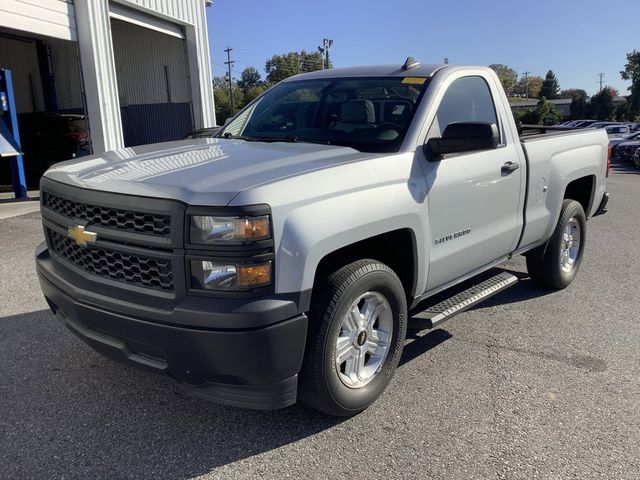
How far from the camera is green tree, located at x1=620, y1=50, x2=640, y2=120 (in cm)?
5684

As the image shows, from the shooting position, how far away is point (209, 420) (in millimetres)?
3211

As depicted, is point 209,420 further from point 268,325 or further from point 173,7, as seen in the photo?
point 173,7

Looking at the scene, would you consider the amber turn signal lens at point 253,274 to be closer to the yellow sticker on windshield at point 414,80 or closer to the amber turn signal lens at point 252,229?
the amber turn signal lens at point 252,229

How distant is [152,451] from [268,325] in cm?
102

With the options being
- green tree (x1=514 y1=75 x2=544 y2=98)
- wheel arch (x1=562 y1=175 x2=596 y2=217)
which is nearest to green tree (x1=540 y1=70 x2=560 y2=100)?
green tree (x1=514 y1=75 x2=544 y2=98)

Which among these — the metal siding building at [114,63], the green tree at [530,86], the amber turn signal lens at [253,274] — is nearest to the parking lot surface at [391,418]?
the amber turn signal lens at [253,274]

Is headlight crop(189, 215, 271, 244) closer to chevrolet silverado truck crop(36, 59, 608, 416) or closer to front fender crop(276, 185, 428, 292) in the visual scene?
chevrolet silverado truck crop(36, 59, 608, 416)

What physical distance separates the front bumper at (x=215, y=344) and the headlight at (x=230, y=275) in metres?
0.07

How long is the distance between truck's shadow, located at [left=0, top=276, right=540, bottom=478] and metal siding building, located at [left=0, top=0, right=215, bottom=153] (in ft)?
27.6

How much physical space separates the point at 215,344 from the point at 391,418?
1282 millimetres

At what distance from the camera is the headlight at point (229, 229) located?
8.16 feet

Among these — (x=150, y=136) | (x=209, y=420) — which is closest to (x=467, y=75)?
(x=209, y=420)

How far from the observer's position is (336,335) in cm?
289

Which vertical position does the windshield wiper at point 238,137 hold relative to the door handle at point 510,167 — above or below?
above
